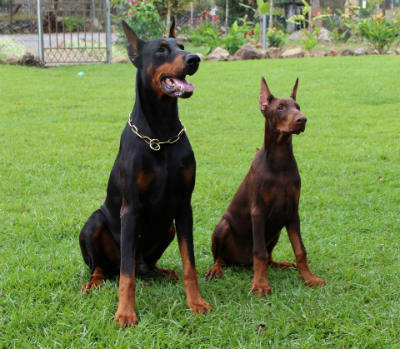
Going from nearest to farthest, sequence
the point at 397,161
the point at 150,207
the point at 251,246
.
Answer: the point at 150,207 < the point at 251,246 < the point at 397,161

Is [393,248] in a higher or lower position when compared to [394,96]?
lower

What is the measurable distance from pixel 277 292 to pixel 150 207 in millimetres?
1086

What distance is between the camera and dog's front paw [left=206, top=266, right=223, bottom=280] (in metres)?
3.71

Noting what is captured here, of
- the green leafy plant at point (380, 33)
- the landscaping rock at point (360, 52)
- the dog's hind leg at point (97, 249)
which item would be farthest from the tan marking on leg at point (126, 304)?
the green leafy plant at point (380, 33)

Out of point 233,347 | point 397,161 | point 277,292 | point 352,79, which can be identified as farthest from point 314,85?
point 233,347

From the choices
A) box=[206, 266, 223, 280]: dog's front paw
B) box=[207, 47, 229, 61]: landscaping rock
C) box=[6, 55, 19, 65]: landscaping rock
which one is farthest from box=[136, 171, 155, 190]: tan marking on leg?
box=[207, 47, 229, 61]: landscaping rock

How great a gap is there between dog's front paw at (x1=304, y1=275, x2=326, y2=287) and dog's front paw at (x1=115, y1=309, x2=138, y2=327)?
1.26 metres

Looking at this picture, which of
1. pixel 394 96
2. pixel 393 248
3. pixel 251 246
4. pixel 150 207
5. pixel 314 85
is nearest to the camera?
pixel 150 207

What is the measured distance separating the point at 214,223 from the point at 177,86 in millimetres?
2180

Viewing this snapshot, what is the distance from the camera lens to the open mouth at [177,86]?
280cm

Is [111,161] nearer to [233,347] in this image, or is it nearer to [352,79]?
[233,347]

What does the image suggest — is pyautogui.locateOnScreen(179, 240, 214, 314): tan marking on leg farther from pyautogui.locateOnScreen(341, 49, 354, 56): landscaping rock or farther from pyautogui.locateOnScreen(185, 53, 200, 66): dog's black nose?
pyautogui.locateOnScreen(341, 49, 354, 56): landscaping rock

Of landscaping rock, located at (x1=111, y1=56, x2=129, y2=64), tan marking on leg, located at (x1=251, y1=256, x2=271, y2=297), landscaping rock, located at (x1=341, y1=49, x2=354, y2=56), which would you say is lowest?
tan marking on leg, located at (x1=251, y1=256, x2=271, y2=297)

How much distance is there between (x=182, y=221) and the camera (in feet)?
10.5
